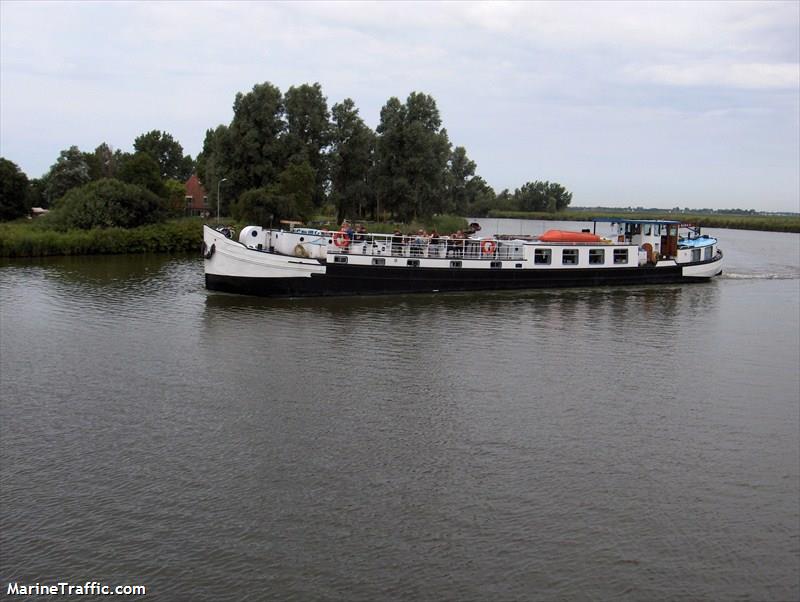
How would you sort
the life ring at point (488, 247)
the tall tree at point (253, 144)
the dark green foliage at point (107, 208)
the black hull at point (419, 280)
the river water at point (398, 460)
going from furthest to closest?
1. the tall tree at point (253, 144)
2. the dark green foliage at point (107, 208)
3. the life ring at point (488, 247)
4. the black hull at point (419, 280)
5. the river water at point (398, 460)

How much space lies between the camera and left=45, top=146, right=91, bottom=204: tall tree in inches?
3514

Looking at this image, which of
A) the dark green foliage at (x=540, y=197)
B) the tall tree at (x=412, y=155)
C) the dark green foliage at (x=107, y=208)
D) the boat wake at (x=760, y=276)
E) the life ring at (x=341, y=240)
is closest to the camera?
the life ring at (x=341, y=240)

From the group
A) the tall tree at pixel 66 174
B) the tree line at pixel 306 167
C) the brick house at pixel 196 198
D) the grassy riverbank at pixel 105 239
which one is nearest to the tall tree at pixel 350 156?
the tree line at pixel 306 167

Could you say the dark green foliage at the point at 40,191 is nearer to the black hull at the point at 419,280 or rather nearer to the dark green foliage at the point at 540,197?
the black hull at the point at 419,280

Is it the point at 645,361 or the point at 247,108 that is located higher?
the point at 247,108

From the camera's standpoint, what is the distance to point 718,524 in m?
14.7

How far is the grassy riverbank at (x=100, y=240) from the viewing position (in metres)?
57.2

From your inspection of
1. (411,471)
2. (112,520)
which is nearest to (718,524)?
(411,471)

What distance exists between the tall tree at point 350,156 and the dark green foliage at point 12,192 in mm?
33180

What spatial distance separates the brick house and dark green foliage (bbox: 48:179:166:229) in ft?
79.1

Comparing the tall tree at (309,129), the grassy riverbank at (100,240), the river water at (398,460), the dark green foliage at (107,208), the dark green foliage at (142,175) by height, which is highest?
the tall tree at (309,129)

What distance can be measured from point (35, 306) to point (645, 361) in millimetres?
27937

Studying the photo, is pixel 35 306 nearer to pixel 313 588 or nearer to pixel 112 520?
pixel 112 520

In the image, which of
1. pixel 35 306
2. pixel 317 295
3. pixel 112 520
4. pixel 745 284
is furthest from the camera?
pixel 745 284
